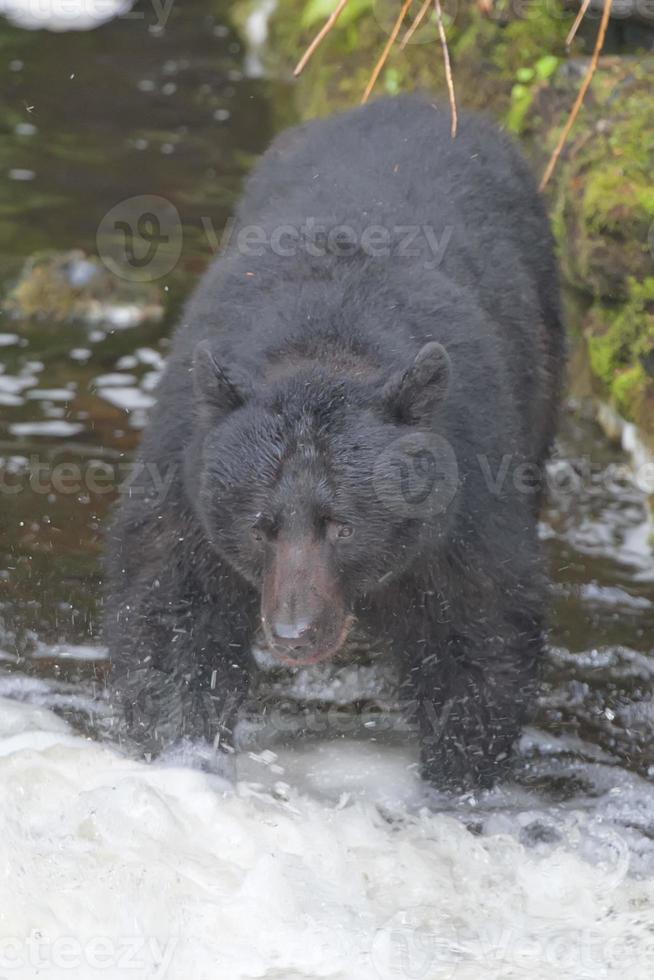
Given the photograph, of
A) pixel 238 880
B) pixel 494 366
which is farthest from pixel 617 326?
pixel 238 880

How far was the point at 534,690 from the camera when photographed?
642 centimetres

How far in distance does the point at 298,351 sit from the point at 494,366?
86cm

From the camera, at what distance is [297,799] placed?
646 cm

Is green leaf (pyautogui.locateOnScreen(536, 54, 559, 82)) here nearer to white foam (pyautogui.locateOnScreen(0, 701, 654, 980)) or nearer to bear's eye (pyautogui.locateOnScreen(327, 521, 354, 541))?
white foam (pyautogui.locateOnScreen(0, 701, 654, 980))

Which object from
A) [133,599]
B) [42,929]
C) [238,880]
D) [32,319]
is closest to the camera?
[42,929]

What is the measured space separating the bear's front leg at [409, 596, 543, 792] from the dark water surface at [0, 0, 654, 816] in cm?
44

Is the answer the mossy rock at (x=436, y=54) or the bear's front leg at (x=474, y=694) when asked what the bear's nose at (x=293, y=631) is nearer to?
the bear's front leg at (x=474, y=694)

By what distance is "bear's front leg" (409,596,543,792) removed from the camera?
240 inches

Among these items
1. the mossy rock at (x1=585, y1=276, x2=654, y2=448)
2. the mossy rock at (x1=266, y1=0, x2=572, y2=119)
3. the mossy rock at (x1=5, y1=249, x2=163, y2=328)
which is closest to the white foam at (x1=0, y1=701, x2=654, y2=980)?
the mossy rock at (x1=585, y1=276, x2=654, y2=448)

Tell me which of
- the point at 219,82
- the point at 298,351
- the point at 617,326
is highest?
the point at 298,351

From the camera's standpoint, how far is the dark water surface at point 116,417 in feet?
23.4

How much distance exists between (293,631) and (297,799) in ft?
4.79

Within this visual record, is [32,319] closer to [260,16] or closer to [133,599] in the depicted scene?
[133,599]

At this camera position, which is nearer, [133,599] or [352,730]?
[133,599]
